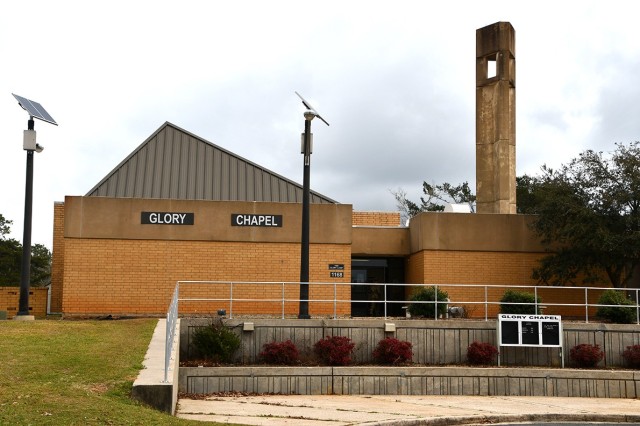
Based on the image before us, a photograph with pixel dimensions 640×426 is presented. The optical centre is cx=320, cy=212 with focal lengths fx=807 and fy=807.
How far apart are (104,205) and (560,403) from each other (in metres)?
16.6

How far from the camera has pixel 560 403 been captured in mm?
18453

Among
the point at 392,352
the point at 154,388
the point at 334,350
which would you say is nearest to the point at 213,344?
the point at 334,350

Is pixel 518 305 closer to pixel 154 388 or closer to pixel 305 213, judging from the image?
pixel 305 213

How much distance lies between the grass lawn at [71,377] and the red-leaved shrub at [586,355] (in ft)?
37.3

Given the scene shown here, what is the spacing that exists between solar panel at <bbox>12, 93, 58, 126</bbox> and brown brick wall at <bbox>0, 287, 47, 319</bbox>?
25.0 feet

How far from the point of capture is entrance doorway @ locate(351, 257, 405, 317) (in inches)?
1254

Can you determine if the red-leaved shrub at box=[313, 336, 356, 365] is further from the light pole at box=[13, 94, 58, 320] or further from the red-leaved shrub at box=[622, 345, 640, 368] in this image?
the light pole at box=[13, 94, 58, 320]

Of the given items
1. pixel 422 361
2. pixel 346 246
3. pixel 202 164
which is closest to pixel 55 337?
pixel 422 361

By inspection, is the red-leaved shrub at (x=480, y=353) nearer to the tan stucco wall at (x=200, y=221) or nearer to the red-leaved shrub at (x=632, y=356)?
the red-leaved shrub at (x=632, y=356)

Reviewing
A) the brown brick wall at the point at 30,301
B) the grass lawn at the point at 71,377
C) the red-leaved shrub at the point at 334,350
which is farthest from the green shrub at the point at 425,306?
the brown brick wall at the point at 30,301

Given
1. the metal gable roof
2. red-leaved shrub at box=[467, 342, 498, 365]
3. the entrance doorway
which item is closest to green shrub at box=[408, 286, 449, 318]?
red-leaved shrub at box=[467, 342, 498, 365]

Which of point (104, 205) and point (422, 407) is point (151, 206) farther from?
point (422, 407)

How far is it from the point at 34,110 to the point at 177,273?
7252 millimetres

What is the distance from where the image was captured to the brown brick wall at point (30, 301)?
97.4 feet
